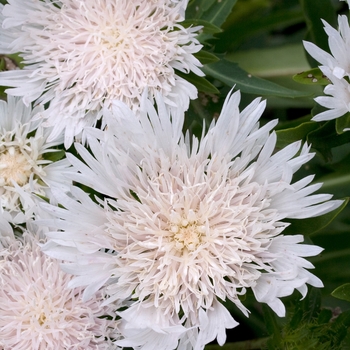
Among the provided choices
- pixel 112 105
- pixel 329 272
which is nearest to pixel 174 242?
pixel 112 105

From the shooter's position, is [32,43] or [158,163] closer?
[158,163]

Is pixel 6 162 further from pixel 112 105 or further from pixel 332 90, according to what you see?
pixel 332 90

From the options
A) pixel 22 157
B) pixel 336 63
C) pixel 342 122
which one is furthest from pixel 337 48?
pixel 22 157

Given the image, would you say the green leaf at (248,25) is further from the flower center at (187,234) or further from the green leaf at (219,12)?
the flower center at (187,234)

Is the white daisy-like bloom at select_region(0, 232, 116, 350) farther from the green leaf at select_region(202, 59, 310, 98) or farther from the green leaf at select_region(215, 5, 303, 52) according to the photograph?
the green leaf at select_region(215, 5, 303, 52)

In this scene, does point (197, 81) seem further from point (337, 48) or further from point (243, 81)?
point (337, 48)

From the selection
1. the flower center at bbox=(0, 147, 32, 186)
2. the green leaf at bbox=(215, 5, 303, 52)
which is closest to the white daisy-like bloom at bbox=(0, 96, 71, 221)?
the flower center at bbox=(0, 147, 32, 186)
